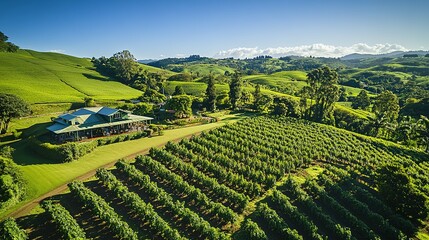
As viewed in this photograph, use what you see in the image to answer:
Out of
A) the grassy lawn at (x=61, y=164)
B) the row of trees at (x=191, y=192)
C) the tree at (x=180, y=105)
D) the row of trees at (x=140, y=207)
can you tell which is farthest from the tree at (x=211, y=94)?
the row of trees at (x=140, y=207)

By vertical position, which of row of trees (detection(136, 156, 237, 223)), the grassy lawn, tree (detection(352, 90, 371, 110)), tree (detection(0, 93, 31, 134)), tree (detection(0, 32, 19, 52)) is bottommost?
tree (detection(352, 90, 371, 110))

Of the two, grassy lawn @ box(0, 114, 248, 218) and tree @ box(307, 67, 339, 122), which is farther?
tree @ box(307, 67, 339, 122)

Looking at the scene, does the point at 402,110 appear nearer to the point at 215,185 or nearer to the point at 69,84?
the point at 215,185

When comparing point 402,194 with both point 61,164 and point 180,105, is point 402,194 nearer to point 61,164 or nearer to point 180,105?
point 61,164

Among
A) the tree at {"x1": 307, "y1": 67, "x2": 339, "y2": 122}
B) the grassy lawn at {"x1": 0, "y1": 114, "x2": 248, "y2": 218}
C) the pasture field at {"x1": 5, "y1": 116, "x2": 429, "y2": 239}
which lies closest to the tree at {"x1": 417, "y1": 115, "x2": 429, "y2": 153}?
the pasture field at {"x1": 5, "y1": 116, "x2": 429, "y2": 239}

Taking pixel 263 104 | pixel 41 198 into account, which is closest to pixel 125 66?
pixel 263 104

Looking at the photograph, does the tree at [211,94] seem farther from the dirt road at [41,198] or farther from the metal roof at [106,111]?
the dirt road at [41,198]

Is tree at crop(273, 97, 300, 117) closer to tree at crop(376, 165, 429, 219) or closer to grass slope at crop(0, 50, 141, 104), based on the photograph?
tree at crop(376, 165, 429, 219)
